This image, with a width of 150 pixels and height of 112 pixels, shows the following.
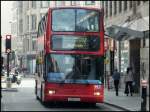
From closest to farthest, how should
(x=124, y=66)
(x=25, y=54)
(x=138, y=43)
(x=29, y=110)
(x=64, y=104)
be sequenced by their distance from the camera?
1. (x=29, y=110)
2. (x=64, y=104)
3. (x=138, y=43)
4. (x=124, y=66)
5. (x=25, y=54)

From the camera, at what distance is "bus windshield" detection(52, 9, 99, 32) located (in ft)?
78.5

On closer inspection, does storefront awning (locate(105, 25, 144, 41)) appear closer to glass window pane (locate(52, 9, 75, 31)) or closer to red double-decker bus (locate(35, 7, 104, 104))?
red double-decker bus (locate(35, 7, 104, 104))

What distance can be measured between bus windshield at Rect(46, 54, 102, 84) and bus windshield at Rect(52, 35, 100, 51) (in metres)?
0.31

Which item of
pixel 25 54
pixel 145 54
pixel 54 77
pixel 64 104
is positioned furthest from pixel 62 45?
pixel 25 54

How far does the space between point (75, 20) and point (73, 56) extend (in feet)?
4.59

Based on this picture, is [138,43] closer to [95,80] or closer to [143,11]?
[143,11]

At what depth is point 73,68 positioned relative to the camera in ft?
78.4

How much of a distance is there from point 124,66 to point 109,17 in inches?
250

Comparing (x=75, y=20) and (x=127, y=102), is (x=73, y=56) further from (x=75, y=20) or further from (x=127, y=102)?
(x=127, y=102)

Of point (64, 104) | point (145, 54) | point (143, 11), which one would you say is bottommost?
point (64, 104)

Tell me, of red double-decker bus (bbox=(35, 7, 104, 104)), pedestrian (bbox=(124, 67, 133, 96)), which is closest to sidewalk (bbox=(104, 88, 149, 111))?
pedestrian (bbox=(124, 67, 133, 96))

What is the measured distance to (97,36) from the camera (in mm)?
23984

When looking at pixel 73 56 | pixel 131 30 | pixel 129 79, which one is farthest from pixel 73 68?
pixel 129 79

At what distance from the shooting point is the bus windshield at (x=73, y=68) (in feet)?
78.4
